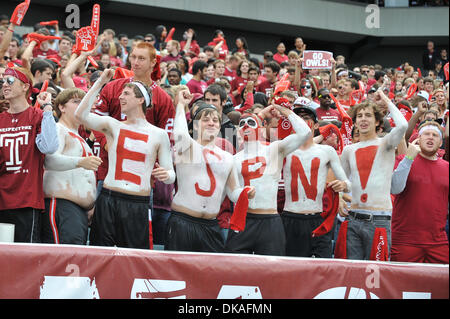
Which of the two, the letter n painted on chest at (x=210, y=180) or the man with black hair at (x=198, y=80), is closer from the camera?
the letter n painted on chest at (x=210, y=180)

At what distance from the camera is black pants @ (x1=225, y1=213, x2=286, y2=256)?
584 centimetres

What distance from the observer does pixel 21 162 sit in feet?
17.5

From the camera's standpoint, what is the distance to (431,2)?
1102 inches

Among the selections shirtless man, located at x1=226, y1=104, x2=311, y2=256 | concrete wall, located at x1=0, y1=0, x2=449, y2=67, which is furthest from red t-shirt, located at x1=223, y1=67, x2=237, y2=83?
concrete wall, located at x1=0, y1=0, x2=449, y2=67

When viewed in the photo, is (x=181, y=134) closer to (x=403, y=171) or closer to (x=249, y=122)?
(x=249, y=122)

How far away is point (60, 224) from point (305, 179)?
7.47ft

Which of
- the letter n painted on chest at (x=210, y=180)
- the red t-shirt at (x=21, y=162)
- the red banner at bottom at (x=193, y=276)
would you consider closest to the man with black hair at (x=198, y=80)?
the letter n painted on chest at (x=210, y=180)

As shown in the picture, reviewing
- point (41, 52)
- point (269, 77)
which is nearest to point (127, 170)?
point (269, 77)

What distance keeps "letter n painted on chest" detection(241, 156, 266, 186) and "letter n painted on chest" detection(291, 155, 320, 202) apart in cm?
39

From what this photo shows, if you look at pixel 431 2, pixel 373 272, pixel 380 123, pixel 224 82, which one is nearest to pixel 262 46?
pixel 431 2

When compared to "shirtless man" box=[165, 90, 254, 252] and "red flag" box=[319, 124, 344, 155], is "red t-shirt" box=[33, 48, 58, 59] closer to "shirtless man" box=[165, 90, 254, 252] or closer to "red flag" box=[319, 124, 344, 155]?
"red flag" box=[319, 124, 344, 155]

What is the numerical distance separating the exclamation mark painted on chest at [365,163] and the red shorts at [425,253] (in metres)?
0.58

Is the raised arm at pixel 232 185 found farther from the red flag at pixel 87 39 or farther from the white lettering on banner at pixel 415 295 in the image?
the red flag at pixel 87 39

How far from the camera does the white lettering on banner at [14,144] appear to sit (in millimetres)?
5340
